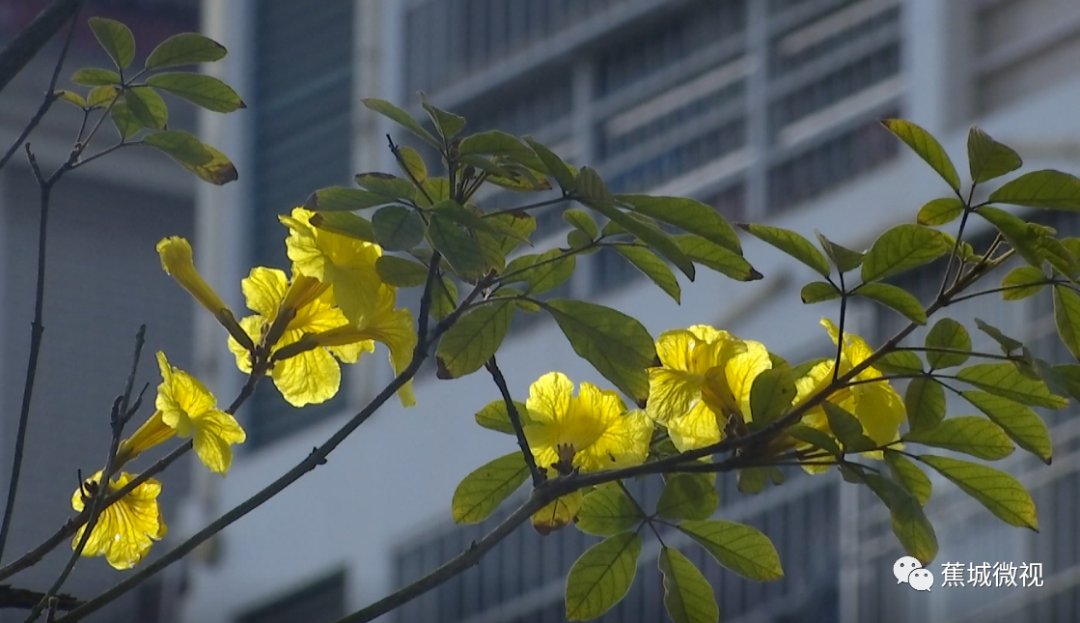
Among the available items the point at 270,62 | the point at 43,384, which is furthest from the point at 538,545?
the point at 43,384

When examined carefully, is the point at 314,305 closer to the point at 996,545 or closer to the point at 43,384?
the point at 996,545

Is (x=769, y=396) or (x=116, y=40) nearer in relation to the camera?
(x=769, y=396)

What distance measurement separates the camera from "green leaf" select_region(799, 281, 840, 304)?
1036 millimetres

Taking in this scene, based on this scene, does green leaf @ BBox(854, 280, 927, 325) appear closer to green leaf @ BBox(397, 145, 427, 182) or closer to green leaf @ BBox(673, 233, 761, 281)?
green leaf @ BBox(673, 233, 761, 281)

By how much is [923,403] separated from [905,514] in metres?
0.09

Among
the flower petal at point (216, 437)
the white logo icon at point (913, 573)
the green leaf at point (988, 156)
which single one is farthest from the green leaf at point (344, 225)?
the white logo icon at point (913, 573)

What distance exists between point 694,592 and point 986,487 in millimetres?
176

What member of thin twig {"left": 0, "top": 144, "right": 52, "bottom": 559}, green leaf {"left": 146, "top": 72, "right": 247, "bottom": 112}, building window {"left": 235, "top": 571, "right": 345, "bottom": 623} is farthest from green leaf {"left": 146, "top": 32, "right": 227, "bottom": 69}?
building window {"left": 235, "top": 571, "right": 345, "bottom": 623}

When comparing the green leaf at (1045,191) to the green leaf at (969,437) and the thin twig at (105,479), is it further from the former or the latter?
the thin twig at (105,479)

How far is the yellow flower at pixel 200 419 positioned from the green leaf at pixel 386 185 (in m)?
0.14

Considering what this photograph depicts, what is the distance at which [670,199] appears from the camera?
1.00m

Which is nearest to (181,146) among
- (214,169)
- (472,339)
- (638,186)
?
→ (214,169)

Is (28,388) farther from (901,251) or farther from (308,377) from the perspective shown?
(901,251)

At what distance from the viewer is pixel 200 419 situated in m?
1.04
